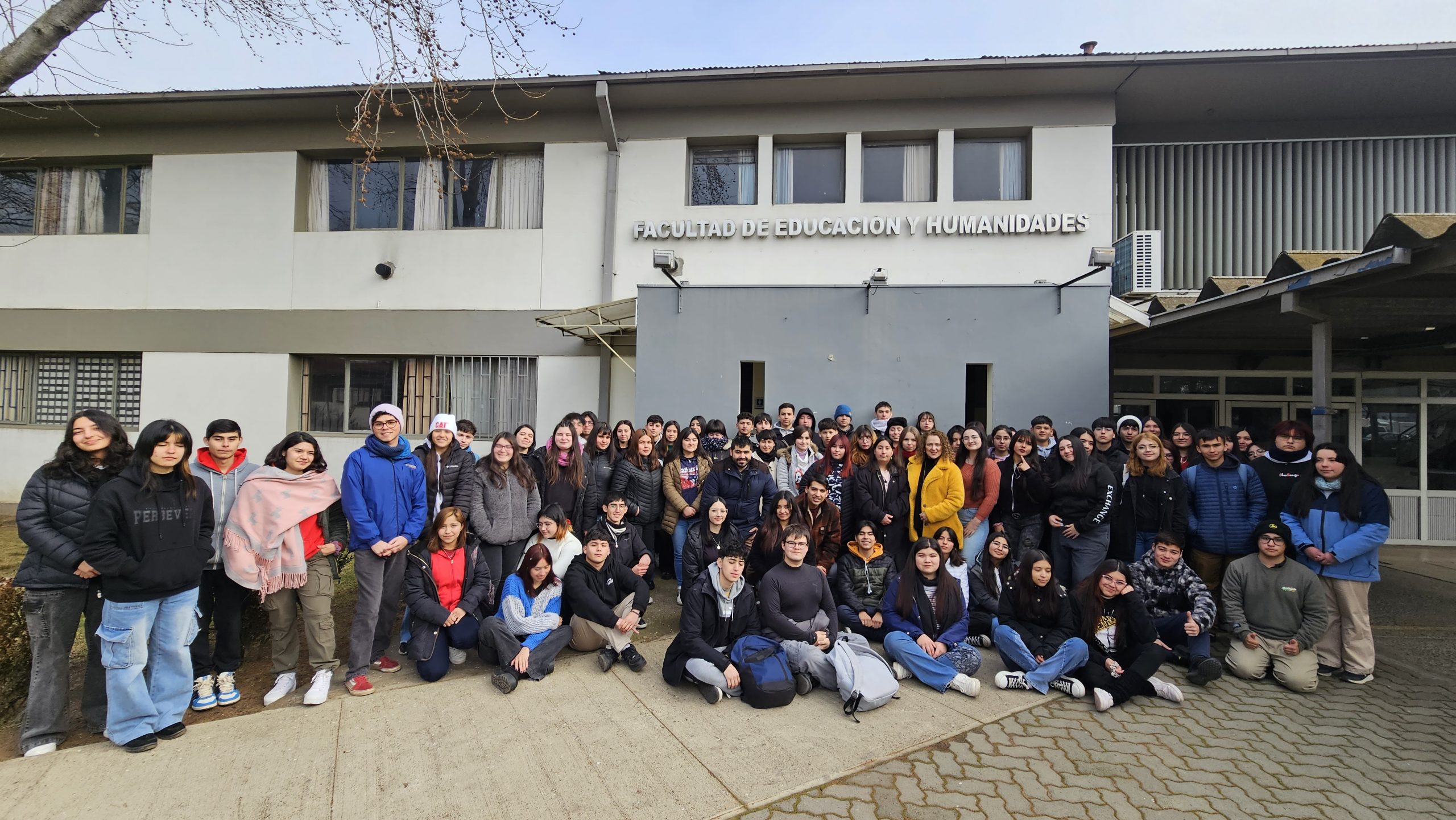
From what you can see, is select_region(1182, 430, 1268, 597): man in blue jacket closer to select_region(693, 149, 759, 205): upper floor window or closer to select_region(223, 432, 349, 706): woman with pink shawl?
select_region(223, 432, 349, 706): woman with pink shawl

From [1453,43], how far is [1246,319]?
520cm

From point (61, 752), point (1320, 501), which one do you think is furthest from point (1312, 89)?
point (61, 752)

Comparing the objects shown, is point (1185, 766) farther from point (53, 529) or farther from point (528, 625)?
point (53, 529)

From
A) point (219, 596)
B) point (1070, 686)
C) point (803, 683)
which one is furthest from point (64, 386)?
point (1070, 686)

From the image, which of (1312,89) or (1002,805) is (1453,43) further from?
(1002,805)

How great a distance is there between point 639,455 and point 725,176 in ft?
19.3

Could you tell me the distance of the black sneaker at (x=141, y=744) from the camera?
3.12 metres

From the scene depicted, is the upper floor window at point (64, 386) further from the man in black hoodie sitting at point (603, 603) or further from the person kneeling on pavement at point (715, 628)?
the person kneeling on pavement at point (715, 628)

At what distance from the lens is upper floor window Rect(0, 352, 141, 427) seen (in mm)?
10469

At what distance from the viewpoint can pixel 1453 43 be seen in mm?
7867

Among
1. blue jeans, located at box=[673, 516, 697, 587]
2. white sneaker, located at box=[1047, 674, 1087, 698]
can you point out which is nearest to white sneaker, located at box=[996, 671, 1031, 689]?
white sneaker, located at box=[1047, 674, 1087, 698]

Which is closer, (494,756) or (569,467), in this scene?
(494,756)

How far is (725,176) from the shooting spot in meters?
9.98

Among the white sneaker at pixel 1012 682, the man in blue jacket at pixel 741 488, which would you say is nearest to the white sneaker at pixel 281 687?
the man in blue jacket at pixel 741 488
